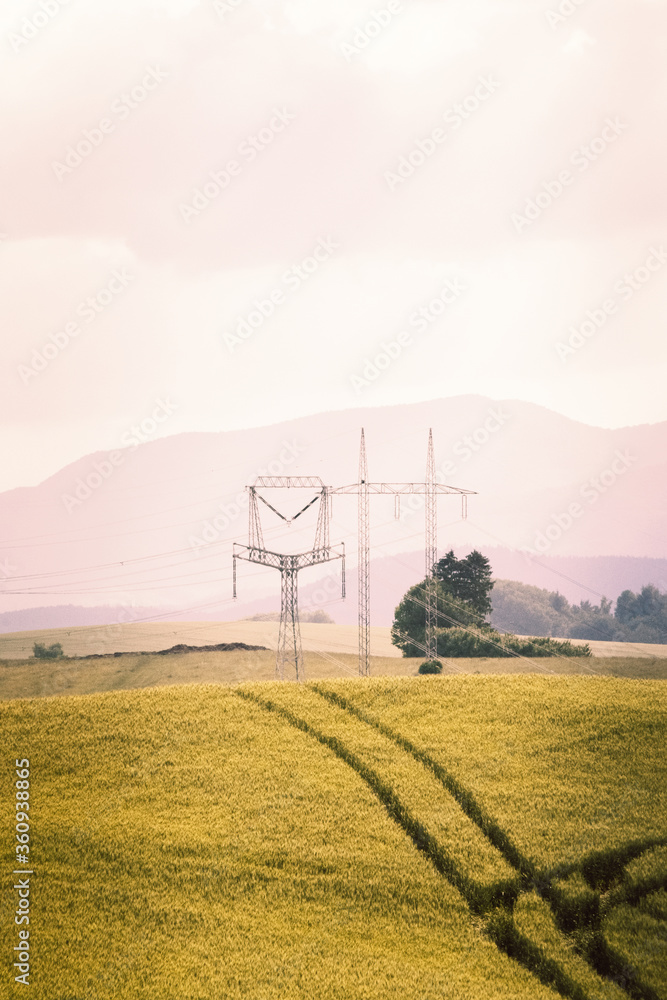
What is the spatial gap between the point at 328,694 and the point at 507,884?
35.2 ft

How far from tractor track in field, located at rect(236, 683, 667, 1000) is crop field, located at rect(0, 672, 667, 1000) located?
6 cm

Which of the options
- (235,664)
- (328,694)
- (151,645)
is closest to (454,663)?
(235,664)

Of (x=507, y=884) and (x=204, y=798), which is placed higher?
(x=204, y=798)

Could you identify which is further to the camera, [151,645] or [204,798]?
[151,645]

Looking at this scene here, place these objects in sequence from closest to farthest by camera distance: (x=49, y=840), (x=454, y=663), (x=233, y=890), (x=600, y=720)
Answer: (x=233, y=890)
(x=49, y=840)
(x=600, y=720)
(x=454, y=663)

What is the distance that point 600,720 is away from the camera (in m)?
28.4

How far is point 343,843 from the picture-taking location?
22.1 metres

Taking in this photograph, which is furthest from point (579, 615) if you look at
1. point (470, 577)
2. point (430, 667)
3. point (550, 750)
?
point (550, 750)

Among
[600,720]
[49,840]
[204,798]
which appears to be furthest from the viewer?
[600,720]

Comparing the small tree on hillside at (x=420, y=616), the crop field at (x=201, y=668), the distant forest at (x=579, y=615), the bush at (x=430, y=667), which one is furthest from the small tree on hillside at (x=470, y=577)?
the distant forest at (x=579, y=615)

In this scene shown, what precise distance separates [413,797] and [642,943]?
7140 mm

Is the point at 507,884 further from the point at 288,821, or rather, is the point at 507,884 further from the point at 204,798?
the point at 204,798

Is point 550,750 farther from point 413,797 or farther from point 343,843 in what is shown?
point 343,843

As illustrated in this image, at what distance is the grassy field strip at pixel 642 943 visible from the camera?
1831cm
